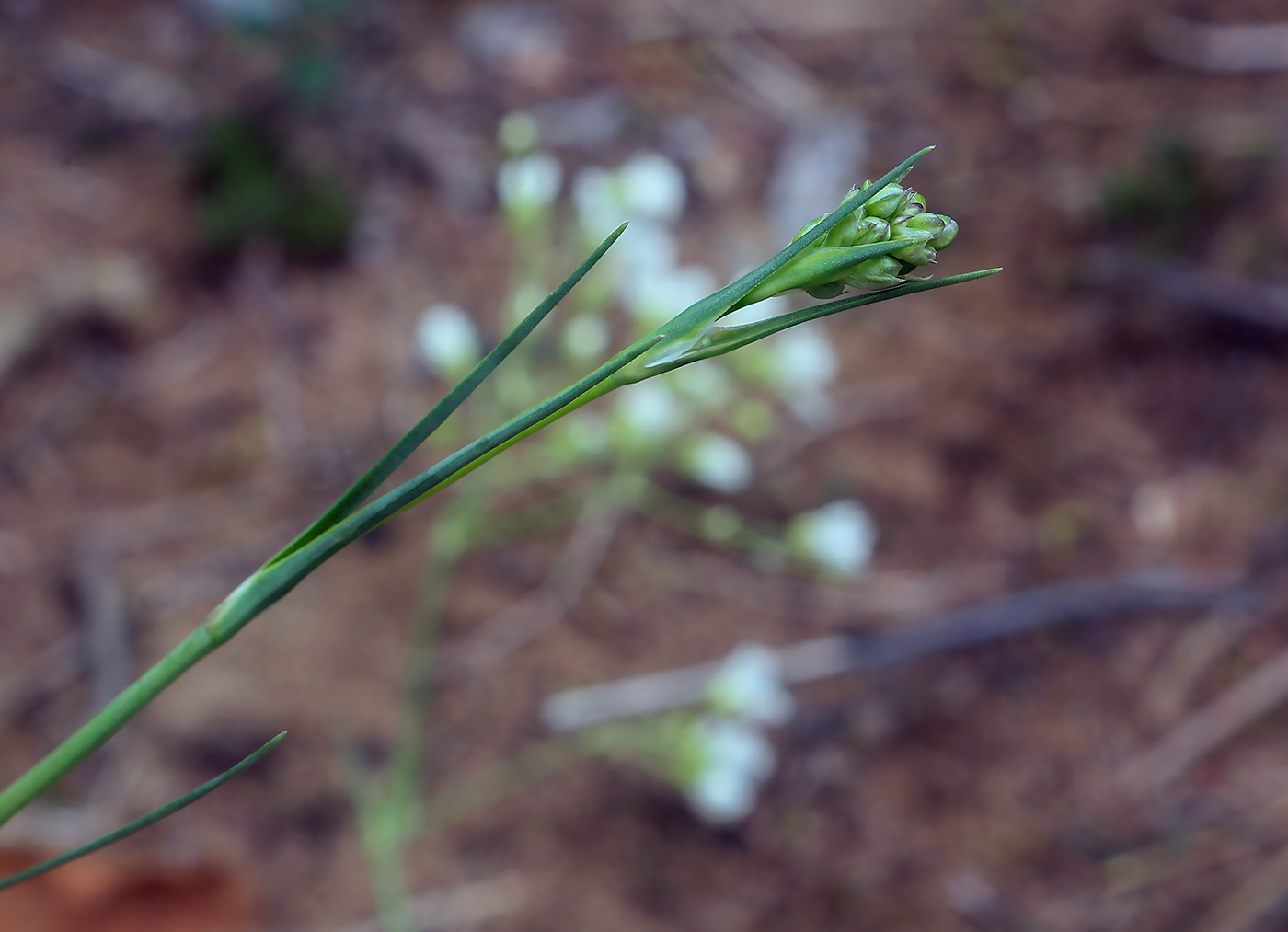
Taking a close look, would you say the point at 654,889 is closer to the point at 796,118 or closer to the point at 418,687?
the point at 418,687

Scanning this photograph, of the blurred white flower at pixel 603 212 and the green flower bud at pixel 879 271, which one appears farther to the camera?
the blurred white flower at pixel 603 212

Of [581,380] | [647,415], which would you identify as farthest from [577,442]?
[581,380]

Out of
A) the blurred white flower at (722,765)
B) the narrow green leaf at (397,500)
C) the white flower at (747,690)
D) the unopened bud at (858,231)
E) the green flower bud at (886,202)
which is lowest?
the narrow green leaf at (397,500)

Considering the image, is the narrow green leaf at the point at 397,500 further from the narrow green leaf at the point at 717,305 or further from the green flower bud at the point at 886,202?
the green flower bud at the point at 886,202

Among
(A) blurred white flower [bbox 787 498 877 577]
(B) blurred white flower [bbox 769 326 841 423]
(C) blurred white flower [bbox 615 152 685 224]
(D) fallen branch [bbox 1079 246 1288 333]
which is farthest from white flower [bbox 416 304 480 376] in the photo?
(D) fallen branch [bbox 1079 246 1288 333]

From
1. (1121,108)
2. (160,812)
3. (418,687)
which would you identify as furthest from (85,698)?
(1121,108)

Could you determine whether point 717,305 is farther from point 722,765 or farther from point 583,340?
point 722,765

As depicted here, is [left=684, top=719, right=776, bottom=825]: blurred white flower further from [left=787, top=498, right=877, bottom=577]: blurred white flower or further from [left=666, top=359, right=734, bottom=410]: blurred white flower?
[left=666, top=359, right=734, bottom=410]: blurred white flower

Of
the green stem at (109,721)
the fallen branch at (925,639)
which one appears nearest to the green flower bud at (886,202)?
the green stem at (109,721)
